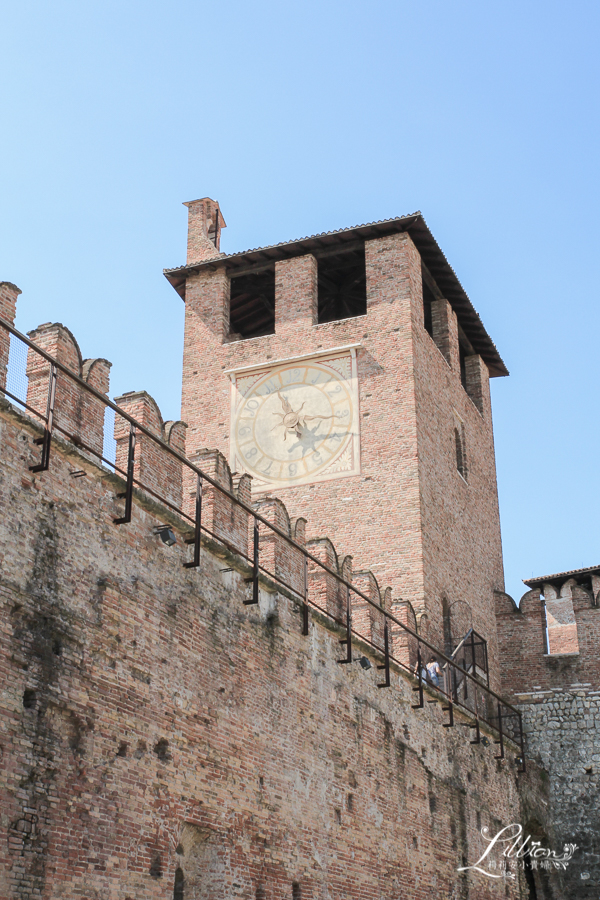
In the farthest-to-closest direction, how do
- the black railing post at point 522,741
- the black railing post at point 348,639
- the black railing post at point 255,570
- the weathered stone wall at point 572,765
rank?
the black railing post at point 522,741, the weathered stone wall at point 572,765, the black railing post at point 348,639, the black railing post at point 255,570

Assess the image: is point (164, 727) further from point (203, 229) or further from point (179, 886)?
point (203, 229)

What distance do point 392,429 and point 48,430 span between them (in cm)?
977

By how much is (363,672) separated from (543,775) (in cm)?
616

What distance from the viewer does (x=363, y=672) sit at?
12914 millimetres

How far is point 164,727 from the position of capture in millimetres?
9016

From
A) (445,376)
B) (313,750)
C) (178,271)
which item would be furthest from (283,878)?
(178,271)

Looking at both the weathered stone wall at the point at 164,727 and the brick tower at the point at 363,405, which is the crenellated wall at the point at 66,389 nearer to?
the weathered stone wall at the point at 164,727

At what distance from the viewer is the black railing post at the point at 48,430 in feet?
27.2

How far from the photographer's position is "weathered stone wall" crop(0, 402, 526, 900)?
7699mm

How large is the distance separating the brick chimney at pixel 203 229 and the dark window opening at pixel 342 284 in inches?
77.9

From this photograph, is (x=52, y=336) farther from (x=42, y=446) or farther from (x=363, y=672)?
(x=363, y=672)

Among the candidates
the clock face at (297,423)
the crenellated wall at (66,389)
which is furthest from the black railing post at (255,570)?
the clock face at (297,423)

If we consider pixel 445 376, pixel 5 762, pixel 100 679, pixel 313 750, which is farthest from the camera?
pixel 445 376

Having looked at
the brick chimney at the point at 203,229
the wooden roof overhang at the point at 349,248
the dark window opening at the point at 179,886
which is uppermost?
the brick chimney at the point at 203,229
